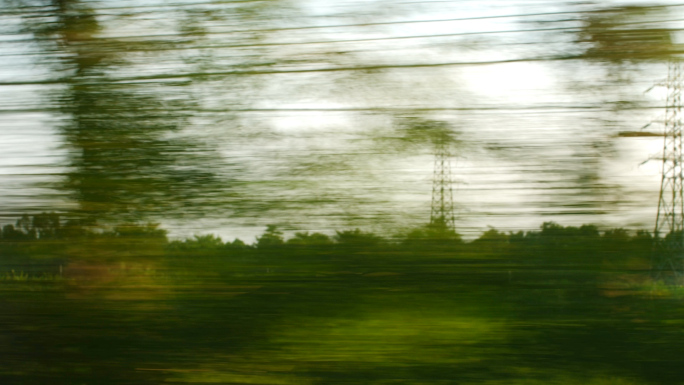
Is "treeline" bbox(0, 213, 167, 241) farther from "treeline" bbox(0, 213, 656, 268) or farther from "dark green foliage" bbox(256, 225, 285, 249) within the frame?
"dark green foliage" bbox(256, 225, 285, 249)

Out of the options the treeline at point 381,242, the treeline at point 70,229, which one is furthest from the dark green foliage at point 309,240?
the treeline at point 70,229

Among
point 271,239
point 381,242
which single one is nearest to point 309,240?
point 271,239

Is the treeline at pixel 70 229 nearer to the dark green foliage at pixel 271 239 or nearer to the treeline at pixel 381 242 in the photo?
the treeline at pixel 381 242

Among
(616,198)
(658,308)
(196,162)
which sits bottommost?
(658,308)

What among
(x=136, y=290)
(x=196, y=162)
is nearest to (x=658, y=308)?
(x=196, y=162)

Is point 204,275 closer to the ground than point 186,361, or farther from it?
farther from it

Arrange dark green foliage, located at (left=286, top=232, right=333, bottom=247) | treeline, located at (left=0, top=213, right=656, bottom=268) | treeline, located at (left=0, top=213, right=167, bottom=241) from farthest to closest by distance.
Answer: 1. treeline, located at (left=0, top=213, right=167, bottom=241)
2. dark green foliage, located at (left=286, top=232, right=333, bottom=247)
3. treeline, located at (left=0, top=213, right=656, bottom=268)

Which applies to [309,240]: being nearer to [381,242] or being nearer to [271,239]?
[271,239]

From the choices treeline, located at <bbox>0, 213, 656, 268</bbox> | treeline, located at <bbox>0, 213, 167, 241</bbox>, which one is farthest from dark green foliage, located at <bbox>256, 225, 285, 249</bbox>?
treeline, located at <bbox>0, 213, 167, 241</bbox>

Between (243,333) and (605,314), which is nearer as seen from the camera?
(605,314)

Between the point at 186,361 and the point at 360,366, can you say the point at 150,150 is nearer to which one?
the point at 186,361

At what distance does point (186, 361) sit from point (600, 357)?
1.46m

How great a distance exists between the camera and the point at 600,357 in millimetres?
1556

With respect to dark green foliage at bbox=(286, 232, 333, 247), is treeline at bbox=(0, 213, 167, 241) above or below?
above
